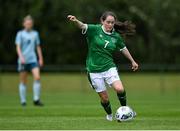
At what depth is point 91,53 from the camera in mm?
13742

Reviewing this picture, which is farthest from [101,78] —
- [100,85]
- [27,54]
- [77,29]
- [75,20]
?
[77,29]

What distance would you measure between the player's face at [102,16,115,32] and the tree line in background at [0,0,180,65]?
3336 centimetres

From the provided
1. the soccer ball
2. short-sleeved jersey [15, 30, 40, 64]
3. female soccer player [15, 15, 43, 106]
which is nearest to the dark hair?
the soccer ball

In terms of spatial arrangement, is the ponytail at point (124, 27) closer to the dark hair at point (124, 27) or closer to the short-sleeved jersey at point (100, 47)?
the dark hair at point (124, 27)

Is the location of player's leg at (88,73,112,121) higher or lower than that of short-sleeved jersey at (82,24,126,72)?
lower

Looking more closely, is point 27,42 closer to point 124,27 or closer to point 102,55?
point 124,27

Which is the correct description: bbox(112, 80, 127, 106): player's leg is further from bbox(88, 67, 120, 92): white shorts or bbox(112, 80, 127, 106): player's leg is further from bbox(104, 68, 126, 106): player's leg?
bbox(88, 67, 120, 92): white shorts

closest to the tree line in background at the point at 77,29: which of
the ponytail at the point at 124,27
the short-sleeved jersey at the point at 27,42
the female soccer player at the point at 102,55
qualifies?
the short-sleeved jersey at the point at 27,42

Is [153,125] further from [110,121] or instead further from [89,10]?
[89,10]

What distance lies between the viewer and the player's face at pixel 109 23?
1346 centimetres

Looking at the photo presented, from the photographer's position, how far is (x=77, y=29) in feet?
159

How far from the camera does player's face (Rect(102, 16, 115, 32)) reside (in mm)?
13459

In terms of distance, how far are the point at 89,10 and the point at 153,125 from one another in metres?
35.9

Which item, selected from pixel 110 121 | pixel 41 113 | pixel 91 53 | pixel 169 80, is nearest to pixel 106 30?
pixel 91 53
